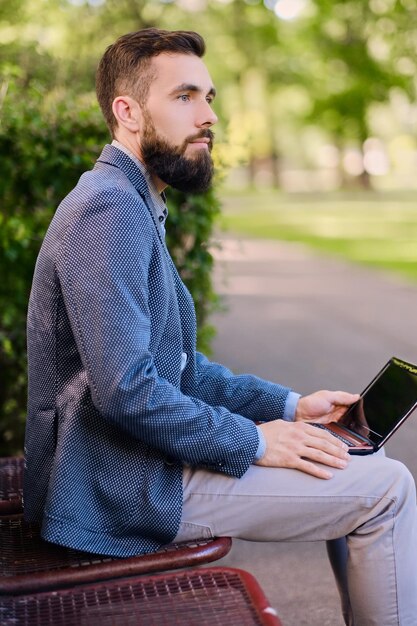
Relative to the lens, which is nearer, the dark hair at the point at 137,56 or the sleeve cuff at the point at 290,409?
the dark hair at the point at 137,56

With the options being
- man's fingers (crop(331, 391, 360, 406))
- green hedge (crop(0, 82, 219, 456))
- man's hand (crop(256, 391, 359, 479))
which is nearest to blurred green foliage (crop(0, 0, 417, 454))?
green hedge (crop(0, 82, 219, 456))

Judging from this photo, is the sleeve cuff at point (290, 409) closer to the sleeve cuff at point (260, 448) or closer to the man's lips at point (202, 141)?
the sleeve cuff at point (260, 448)

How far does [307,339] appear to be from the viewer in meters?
9.47

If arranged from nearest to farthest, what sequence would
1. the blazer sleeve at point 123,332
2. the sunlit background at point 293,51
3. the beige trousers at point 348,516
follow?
1. the blazer sleeve at point 123,332
2. the beige trousers at point 348,516
3. the sunlit background at point 293,51

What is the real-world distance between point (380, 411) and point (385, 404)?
0.08ft

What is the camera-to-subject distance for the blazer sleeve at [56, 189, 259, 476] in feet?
7.23

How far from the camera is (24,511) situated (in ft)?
8.55

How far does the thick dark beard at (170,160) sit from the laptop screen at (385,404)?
842 millimetres

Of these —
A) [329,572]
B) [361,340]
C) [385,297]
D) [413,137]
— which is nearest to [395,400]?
[329,572]

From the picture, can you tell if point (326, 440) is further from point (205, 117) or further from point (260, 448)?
point (205, 117)

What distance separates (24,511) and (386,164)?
69.2 m

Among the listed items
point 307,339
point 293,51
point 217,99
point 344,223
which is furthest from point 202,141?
point 293,51

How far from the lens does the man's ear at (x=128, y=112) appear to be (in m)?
2.56

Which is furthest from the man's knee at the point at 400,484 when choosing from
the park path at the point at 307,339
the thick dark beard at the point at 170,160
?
the park path at the point at 307,339
